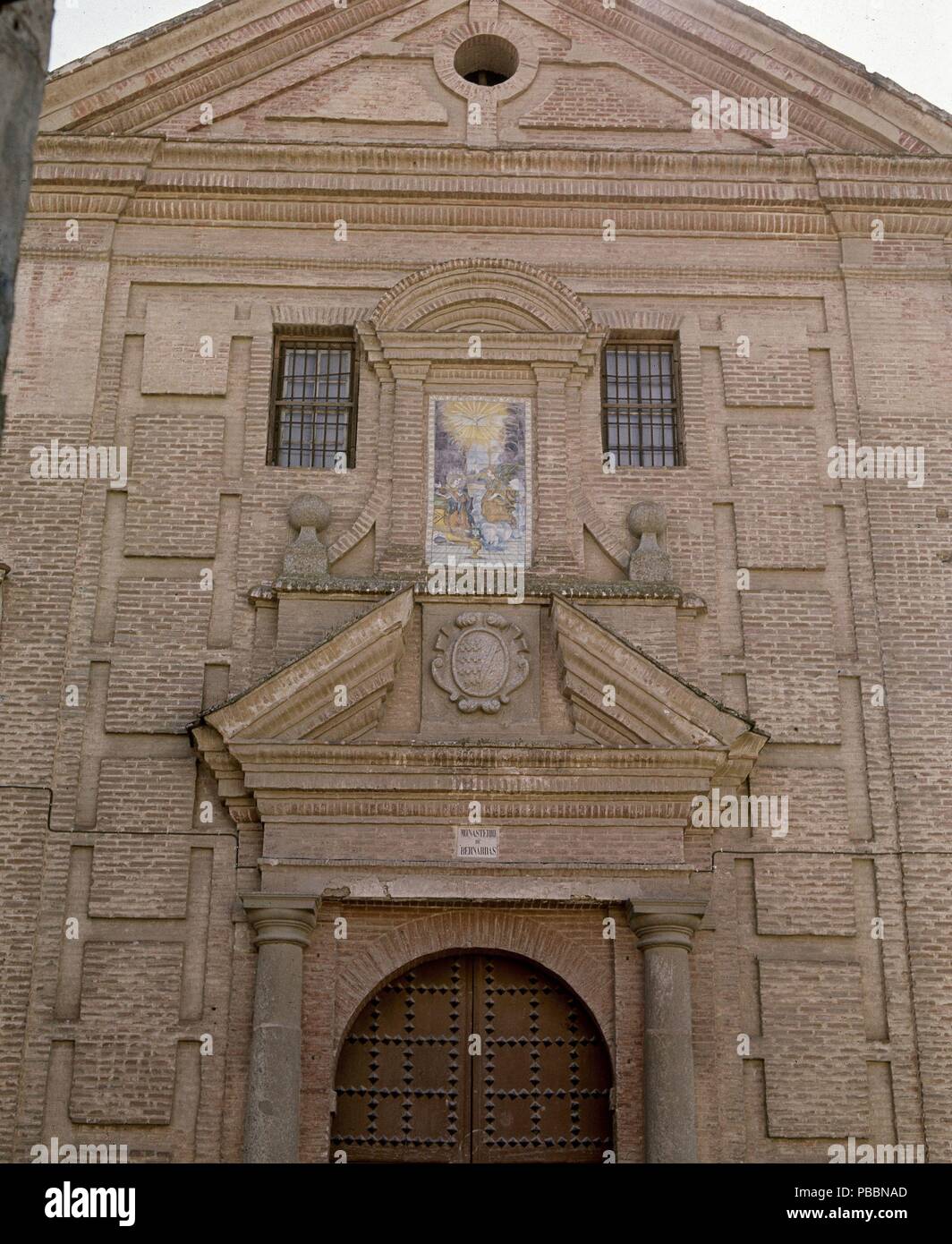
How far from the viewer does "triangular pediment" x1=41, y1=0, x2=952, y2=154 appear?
11812mm

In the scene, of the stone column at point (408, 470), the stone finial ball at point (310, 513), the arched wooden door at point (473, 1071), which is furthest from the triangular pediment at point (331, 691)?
the arched wooden door at point (473, 1071)

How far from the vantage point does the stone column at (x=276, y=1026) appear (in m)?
9.04

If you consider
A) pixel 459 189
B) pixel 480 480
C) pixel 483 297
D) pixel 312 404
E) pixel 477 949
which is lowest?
pixel 477 949

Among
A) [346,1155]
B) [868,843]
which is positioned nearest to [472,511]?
[868,843]

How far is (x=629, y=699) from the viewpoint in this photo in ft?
32.8

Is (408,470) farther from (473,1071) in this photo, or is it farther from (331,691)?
(473,1071)

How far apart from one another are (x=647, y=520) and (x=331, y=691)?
253 cm

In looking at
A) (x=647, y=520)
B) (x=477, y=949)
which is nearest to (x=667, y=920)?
(x=477, y=949)

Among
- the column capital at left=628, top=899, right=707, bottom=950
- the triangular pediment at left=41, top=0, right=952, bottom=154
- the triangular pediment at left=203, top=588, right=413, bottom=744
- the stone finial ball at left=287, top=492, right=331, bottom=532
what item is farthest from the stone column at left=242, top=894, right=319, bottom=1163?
the triangular pediment at left=41, top=0, right=952, bottom=154

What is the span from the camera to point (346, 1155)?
9.34 m

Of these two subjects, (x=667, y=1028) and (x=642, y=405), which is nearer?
(x=667, y=1028)

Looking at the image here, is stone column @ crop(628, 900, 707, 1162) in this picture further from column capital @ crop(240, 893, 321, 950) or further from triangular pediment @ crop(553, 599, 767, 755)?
column capital @ crop(240, 893, 321, 950)

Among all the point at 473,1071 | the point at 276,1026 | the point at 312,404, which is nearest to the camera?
the point at 276,1026

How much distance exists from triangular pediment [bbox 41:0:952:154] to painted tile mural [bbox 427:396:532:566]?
2.27m
